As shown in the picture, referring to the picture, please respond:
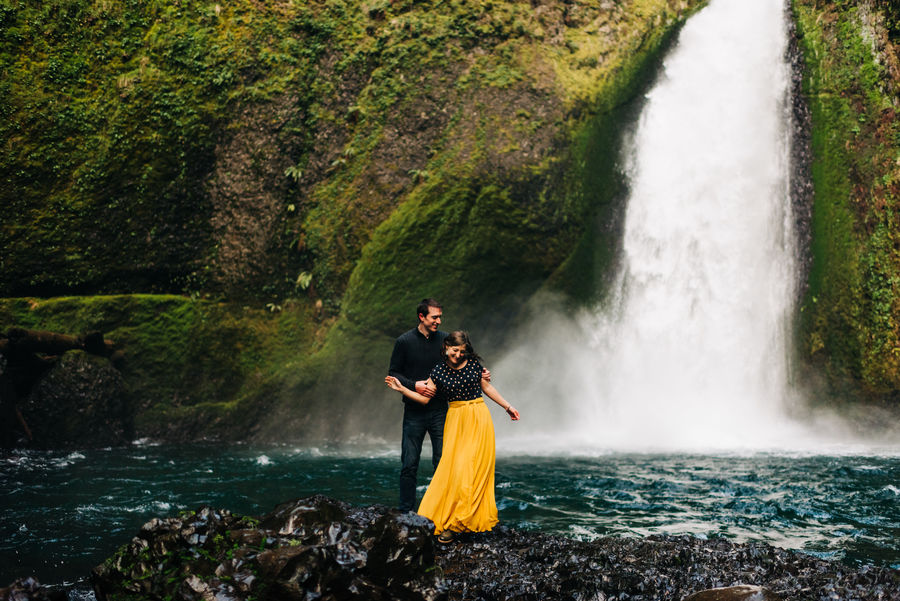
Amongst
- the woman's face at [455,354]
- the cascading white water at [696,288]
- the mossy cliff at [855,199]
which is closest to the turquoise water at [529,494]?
the woman's face at [455,354]

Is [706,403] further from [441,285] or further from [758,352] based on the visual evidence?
[441,285]

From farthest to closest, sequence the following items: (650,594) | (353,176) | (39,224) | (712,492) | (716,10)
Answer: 1. (716,10)
2. (353,176)
3. (39,224)
4. (712,492)
5. (650,594)

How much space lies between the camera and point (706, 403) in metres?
16.0

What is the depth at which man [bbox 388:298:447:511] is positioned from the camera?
630 centimetres

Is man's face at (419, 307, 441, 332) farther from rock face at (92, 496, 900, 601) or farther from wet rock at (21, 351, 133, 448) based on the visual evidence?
wet rock at (21, 351, 133, 448)

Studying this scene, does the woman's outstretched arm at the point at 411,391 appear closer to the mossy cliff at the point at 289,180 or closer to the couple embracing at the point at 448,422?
the couple embracing at the point at 448,422

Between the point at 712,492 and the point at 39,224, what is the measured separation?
552 inches

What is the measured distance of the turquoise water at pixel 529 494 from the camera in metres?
6.48

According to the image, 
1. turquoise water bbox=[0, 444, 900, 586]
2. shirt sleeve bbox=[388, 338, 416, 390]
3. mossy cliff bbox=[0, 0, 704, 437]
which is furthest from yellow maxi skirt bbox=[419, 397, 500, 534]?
mossy cliff bbox=[0, 0, 704, 437]

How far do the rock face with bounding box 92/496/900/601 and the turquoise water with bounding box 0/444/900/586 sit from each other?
140 centimetres

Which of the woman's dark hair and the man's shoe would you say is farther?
the woman's dark hair

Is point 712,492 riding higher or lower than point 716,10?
lower

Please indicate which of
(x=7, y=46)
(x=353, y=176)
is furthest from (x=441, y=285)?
(x=7, y=46)

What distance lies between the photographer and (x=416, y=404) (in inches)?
249
